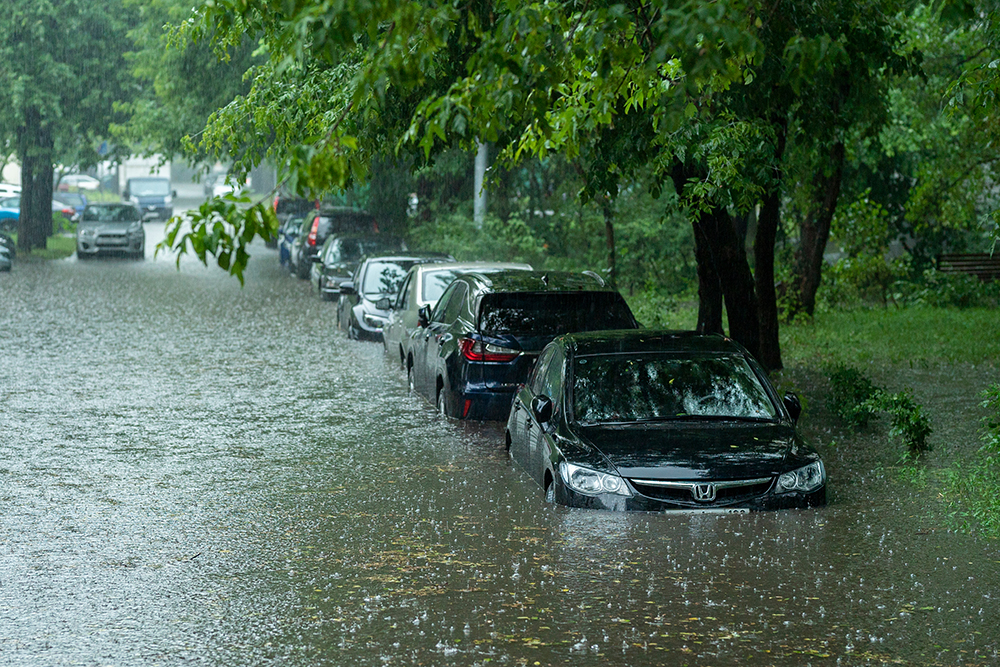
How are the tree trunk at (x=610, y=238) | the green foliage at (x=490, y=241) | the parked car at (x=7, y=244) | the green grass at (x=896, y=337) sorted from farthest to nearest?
1. the parked car at (x=7, y=244)
2. the green foliage at (x=490, y=241)
3. the tree trunk at (x=610, y=238)
4. the green grass at (x=896, y=337)

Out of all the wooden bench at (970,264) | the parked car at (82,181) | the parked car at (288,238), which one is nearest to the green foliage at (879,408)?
the wooden bench at (970,264)

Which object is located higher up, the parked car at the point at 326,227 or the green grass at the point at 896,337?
the parked car at the point at 326,227

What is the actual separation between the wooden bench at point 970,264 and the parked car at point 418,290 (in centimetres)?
1345

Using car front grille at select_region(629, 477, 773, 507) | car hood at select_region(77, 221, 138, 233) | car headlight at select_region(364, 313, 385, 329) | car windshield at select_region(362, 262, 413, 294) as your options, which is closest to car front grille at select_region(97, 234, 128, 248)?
car hood at select_region(77, 221, 138, 233)

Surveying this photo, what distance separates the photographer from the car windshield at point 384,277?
22391mm

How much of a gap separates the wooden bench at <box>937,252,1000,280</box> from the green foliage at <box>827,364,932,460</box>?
14.5 metres

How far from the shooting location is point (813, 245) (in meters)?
22.8

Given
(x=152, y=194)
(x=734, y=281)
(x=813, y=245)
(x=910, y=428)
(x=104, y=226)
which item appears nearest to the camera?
(x=910, y=428)

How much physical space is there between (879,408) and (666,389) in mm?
3795

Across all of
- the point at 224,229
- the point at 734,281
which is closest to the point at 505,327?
the point at 734,281

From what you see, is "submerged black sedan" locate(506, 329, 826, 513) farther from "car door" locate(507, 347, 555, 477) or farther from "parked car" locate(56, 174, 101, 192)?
"parked car" locate(56, 174, 101, 192)

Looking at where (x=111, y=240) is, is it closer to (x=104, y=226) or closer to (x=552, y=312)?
(x=104, y=226)

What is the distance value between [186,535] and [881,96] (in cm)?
1366

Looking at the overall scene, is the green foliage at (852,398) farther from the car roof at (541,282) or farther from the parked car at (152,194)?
the parked car at (152,194)
